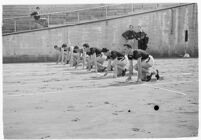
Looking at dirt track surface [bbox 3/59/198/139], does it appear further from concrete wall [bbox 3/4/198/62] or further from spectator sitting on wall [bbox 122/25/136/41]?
spectator sitting on wall [bbox 122/25/136/41]

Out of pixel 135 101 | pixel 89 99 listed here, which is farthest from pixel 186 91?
pixel 89 99

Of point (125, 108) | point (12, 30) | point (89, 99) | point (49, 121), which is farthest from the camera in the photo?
point (12, 30)

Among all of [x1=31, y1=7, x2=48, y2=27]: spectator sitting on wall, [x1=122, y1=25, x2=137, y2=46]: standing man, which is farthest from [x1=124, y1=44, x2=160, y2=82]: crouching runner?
[x1=31, y1=7, x2=48, y2=27]: spectator sitting on wall

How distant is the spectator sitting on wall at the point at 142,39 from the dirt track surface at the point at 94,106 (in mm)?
481

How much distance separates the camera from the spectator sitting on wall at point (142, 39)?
5.56 m

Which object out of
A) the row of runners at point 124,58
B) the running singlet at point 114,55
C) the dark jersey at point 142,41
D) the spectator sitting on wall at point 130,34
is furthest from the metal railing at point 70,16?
the running singlet at point 114,55

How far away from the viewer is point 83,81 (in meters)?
6.06

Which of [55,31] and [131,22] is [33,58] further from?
[131,22]

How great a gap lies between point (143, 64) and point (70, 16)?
1.71 metres

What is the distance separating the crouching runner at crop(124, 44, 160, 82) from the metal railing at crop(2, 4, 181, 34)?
741mm

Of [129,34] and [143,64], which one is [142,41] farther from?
[143,64]

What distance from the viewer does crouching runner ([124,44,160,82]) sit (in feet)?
19.2

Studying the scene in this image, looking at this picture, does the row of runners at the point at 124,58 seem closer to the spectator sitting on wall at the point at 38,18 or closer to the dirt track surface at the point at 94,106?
the dirt track surface at the point at 94,106

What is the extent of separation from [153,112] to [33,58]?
2.58 m
